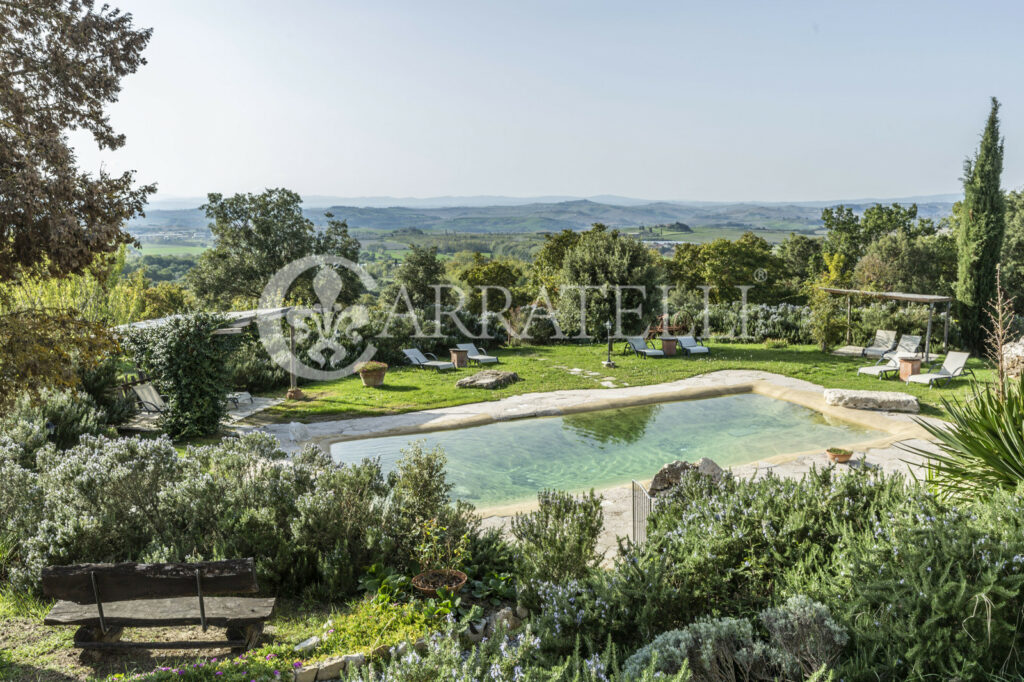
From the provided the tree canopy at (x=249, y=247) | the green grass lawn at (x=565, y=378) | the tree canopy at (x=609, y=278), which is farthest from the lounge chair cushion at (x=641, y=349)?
the tree canopy at (x=249, y=247)

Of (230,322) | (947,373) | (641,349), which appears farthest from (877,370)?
(230,322)

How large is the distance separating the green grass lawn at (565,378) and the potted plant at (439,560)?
6020mm

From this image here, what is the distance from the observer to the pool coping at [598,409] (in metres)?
9.05

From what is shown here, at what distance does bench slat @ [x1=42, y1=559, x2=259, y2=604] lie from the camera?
359cm

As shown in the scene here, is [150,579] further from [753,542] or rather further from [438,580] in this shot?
[753,542]

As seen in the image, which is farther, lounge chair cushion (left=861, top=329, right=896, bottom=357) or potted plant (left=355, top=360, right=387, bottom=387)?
lounge chair cushion (left=861, top=329, right=896, bottom=357)

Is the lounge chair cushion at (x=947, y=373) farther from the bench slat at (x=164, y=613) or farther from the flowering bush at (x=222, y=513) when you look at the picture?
the bench slat at (x=164, y=613)

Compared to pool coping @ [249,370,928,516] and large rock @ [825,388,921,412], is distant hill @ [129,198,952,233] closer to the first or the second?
pool coping @ [249,370,928,516]

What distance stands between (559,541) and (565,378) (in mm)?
9134

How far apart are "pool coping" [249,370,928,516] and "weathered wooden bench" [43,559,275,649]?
11.0 feet

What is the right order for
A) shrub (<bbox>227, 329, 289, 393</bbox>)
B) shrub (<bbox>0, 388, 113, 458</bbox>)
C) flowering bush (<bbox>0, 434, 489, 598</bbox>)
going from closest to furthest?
flowering bush (<bbox>0, 434, 489, 598</bbox>) < shrub (<bbox>0, 388, 113, 458</bbox>) < shrub (<bbox>227, 329, 289, 393</bbox>)

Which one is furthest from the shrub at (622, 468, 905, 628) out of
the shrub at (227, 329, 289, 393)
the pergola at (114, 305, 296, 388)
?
the shrub at (227, 329, 289, 393)

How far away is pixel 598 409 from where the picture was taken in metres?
11.1

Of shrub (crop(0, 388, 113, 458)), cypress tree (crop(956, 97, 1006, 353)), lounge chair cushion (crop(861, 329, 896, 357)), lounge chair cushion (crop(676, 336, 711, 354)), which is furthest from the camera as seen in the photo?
cypress tree (crop(956, 97, 1006, 353))
